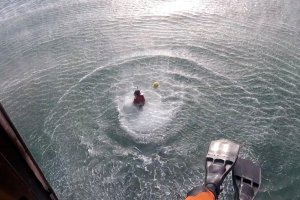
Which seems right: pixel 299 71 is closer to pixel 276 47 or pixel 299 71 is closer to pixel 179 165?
pixel 276 47

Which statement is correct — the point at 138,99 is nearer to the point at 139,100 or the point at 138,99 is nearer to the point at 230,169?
the point at 139,100

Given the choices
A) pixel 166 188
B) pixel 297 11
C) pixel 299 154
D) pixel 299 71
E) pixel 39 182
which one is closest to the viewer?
pixel 39 182

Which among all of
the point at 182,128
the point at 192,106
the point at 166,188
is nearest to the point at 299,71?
the point at 192,106

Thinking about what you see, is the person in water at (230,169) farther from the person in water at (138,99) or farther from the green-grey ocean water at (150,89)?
the person in water at (138,99)

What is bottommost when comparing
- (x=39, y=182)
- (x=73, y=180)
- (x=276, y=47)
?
(x=73, y=180)

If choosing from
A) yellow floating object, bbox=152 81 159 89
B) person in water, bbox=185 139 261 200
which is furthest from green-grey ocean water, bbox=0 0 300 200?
person in water, bbox=185 139 261 200
